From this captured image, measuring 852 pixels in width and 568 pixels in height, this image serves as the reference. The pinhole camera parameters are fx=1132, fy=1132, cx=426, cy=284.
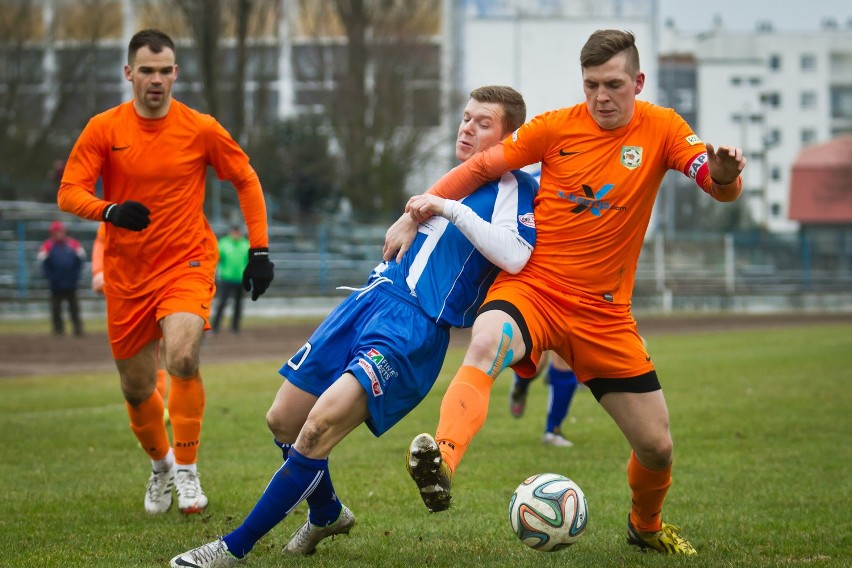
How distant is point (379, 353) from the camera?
193 inches

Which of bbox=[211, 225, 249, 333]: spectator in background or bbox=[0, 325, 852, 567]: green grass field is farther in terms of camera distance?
bbox=[211, 225, 249, 333]: spectator in background

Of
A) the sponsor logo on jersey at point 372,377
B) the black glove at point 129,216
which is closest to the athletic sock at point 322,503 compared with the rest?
the sponsor logo on jersey at point 372,377

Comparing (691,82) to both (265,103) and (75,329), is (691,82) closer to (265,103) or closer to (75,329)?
(265,103)

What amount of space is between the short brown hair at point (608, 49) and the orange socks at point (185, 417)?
9.86 feet

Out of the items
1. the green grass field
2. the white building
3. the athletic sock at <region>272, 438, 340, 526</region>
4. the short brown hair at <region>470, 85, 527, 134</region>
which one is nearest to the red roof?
the white building

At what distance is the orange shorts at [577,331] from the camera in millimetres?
5082

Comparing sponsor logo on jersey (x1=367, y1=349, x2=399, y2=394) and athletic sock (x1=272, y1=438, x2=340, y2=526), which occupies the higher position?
sponsor logo on jersey (x1=367, y1=349, x2=399, y2=394)

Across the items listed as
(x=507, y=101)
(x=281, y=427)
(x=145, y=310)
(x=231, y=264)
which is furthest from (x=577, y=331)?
(x=231, y=264)

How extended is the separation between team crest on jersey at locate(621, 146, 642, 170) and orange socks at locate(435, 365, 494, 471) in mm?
1236

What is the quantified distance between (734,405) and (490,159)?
8.33 m

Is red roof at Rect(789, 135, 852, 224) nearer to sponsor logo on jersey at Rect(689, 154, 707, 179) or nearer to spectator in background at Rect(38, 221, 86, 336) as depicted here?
spectator in background at Rect(38, 221, 86, 336)

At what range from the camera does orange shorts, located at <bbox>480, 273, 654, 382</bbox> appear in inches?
200

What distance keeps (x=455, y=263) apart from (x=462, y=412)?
785 mm

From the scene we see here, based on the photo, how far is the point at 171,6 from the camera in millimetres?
34531
